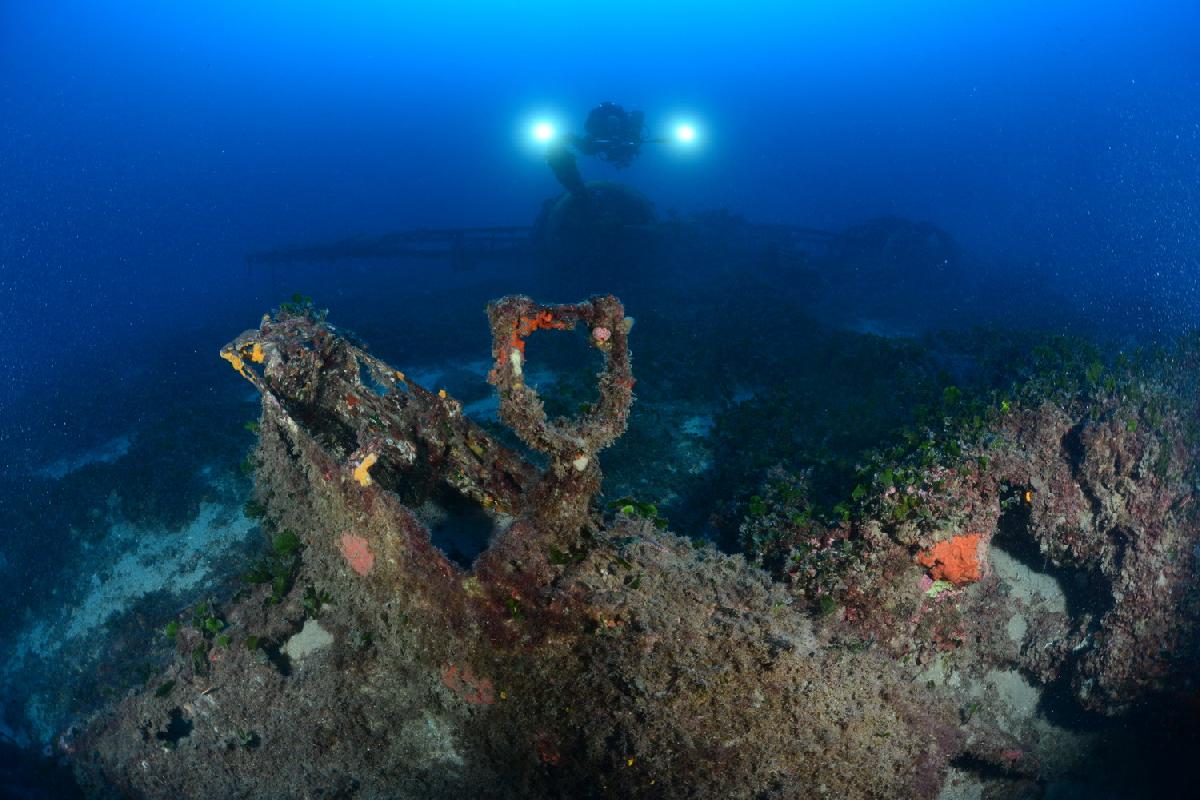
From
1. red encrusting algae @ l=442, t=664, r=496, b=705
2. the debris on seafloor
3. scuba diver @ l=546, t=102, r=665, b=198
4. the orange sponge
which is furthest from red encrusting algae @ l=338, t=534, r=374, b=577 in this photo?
scuba diver @ l=546, t=102, r=665, b=198

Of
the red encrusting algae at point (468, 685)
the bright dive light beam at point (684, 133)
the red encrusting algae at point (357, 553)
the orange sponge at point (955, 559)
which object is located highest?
the bright dive light beam at point (684, 133)

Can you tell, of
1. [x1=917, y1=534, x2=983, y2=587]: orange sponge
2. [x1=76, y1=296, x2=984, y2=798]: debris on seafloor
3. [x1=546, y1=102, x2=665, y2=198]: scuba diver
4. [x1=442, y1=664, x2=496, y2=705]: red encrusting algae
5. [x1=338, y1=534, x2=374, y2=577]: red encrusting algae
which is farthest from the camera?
[x1=546, y1=102, x2=665, y2=198]: scuba diver

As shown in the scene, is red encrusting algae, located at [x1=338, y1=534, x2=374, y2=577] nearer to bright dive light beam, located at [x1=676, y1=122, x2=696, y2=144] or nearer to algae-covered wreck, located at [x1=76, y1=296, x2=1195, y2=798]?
algae-covered wreck, located at [x1=76, y1=296, x2=1195, y2=798]

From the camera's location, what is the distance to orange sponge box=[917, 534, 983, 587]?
5.53 meters

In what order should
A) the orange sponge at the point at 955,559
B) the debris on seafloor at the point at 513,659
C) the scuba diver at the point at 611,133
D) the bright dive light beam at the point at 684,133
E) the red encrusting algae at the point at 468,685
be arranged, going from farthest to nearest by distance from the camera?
the bright dive light beam at the point at 684,133, the scuba diver at the point at 611,133, the orange sponge at the point at 955,559, the red encrusting algae at the point at 468,685, the debris on seafloor at the point at 513,659

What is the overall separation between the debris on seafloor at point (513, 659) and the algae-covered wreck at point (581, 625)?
20 mm

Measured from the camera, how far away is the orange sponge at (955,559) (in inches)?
218

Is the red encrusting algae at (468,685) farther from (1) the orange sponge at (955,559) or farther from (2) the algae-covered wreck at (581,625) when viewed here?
(1) the orange sponge at (955,559)

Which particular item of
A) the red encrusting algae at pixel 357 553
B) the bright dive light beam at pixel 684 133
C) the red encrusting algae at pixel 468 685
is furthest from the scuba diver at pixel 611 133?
the red encrusting algae at pixel 468 685

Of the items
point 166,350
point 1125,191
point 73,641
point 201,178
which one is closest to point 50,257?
point 201,178

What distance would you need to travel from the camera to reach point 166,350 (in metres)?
21.5

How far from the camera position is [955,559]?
5.54 meters

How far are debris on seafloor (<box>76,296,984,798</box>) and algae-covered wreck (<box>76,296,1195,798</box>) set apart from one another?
0.02 metres

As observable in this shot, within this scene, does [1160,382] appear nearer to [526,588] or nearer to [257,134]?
[526,588]
